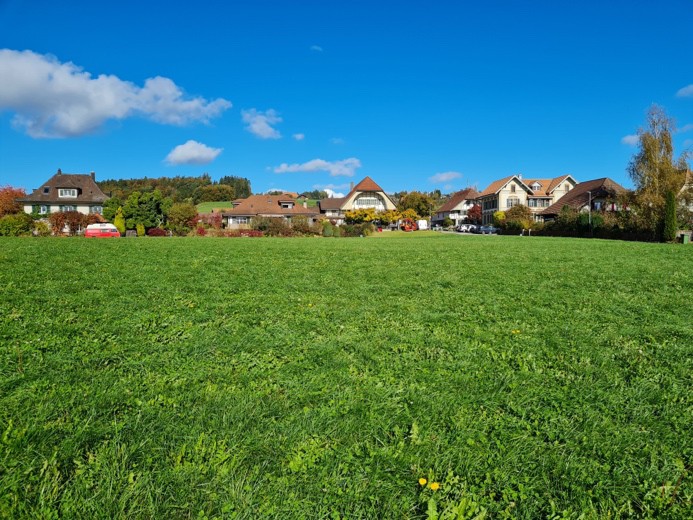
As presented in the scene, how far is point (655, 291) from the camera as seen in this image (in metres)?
8.23

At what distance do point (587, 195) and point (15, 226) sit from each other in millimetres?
75460

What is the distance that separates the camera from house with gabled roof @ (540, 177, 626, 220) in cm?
6190

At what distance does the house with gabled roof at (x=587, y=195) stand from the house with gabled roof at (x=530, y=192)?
14.0 ft

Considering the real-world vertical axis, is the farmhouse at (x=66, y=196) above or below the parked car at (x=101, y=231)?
above

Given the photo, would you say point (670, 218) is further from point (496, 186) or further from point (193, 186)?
point (193, 186)

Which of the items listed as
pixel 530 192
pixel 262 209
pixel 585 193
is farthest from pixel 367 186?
pixel 585 193

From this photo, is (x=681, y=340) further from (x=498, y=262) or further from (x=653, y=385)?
(x=498, y=262)

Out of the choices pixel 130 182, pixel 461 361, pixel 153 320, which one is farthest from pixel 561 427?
pixel 130 182

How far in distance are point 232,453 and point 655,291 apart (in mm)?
9120

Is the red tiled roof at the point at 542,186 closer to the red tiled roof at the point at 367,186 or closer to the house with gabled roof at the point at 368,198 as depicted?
the house with gabled roof at the point at 368,198

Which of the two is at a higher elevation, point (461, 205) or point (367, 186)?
point (367, 186)

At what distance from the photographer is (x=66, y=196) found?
67625 mm

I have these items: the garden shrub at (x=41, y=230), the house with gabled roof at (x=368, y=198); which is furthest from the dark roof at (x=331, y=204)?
the garden shrub at (x=41, y=230)

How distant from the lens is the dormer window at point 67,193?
67.4 m
